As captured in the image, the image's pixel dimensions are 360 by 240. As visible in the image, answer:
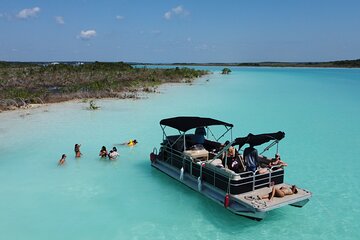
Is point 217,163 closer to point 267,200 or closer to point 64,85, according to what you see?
point 267,200

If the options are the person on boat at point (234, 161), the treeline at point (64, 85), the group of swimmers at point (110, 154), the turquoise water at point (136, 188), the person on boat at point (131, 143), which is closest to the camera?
the turquoise water at point (136, 188)

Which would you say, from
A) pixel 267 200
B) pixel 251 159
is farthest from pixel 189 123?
pixel 267 200

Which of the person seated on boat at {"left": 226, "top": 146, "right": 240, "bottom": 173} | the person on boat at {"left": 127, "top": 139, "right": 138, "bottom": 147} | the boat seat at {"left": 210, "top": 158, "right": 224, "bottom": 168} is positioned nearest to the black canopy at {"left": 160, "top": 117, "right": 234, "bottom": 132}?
the person seated on boat at {"left": 226, "top": 146, "right": 240, "bottom": 173}

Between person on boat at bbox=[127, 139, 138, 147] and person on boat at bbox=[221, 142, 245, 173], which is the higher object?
person on boat at bbox=[221, 142, 245, 173]

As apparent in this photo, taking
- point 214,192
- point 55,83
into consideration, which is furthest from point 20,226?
point 55,83

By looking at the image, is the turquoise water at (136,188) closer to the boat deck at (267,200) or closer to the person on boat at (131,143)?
the person on boat at (131,143)

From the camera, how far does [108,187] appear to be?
12680 mm

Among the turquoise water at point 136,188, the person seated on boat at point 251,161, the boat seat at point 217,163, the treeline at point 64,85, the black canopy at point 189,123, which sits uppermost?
the black canopy at point 189,123

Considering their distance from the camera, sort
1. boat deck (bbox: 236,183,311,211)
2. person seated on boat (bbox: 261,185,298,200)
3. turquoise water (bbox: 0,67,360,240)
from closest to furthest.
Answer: boat deck (bbox: 236,183,311,211) < person seated on boat (bbox: 261,185,298,200) < turquoise water (bbox: 0,67,360,240)

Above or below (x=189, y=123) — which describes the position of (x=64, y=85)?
below

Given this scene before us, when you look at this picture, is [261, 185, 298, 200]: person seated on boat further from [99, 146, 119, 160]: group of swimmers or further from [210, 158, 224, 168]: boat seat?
[99, 146, 119, 160]: group of swimmers

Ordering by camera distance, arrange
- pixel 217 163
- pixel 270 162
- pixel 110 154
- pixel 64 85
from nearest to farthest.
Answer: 1. pixel 217 163
2. pixel 270 162
3. pixel 110 154
4. pixel 64 85

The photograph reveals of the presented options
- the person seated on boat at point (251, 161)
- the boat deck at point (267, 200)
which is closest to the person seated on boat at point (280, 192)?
the boat deck at point (267, 200)

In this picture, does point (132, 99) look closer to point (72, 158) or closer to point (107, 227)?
Result: point (72, 158)
